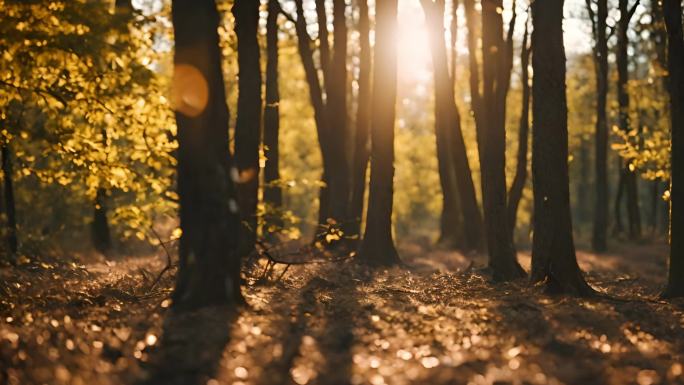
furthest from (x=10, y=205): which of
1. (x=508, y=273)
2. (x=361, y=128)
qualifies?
(x=508, y=273)

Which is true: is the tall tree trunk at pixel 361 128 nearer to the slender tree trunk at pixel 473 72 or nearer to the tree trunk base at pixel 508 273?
the slender tree trunk at pixel 473 72

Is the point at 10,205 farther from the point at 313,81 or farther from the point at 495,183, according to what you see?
the point at 495,183

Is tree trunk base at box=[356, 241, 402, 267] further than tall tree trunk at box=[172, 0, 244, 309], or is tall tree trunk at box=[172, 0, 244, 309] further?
tree trunk base at box=[356, 241, 402, 267]

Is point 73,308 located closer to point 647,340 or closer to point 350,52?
point 647,340

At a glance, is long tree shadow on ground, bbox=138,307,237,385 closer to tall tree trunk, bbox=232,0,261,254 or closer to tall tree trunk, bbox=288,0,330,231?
tall tree trunk, bbox=232,0,261,254

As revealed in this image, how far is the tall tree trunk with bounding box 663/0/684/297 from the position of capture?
12570 mm

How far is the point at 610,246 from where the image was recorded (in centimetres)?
3091

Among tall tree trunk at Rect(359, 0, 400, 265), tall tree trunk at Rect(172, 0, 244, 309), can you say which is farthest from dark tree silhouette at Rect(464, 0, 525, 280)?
tall tree trunk at Rect(172, 0, 244, 309)

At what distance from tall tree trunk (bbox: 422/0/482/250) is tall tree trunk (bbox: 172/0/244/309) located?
1202cm

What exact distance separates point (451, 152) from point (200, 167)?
14955 millimetres

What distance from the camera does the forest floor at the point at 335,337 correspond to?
714 cm

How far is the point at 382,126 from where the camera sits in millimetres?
18328

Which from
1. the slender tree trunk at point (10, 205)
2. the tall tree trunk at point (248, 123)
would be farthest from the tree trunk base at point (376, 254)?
the slender tree trunk at point (10, 205)

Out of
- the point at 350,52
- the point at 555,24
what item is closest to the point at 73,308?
the point at 555,24
